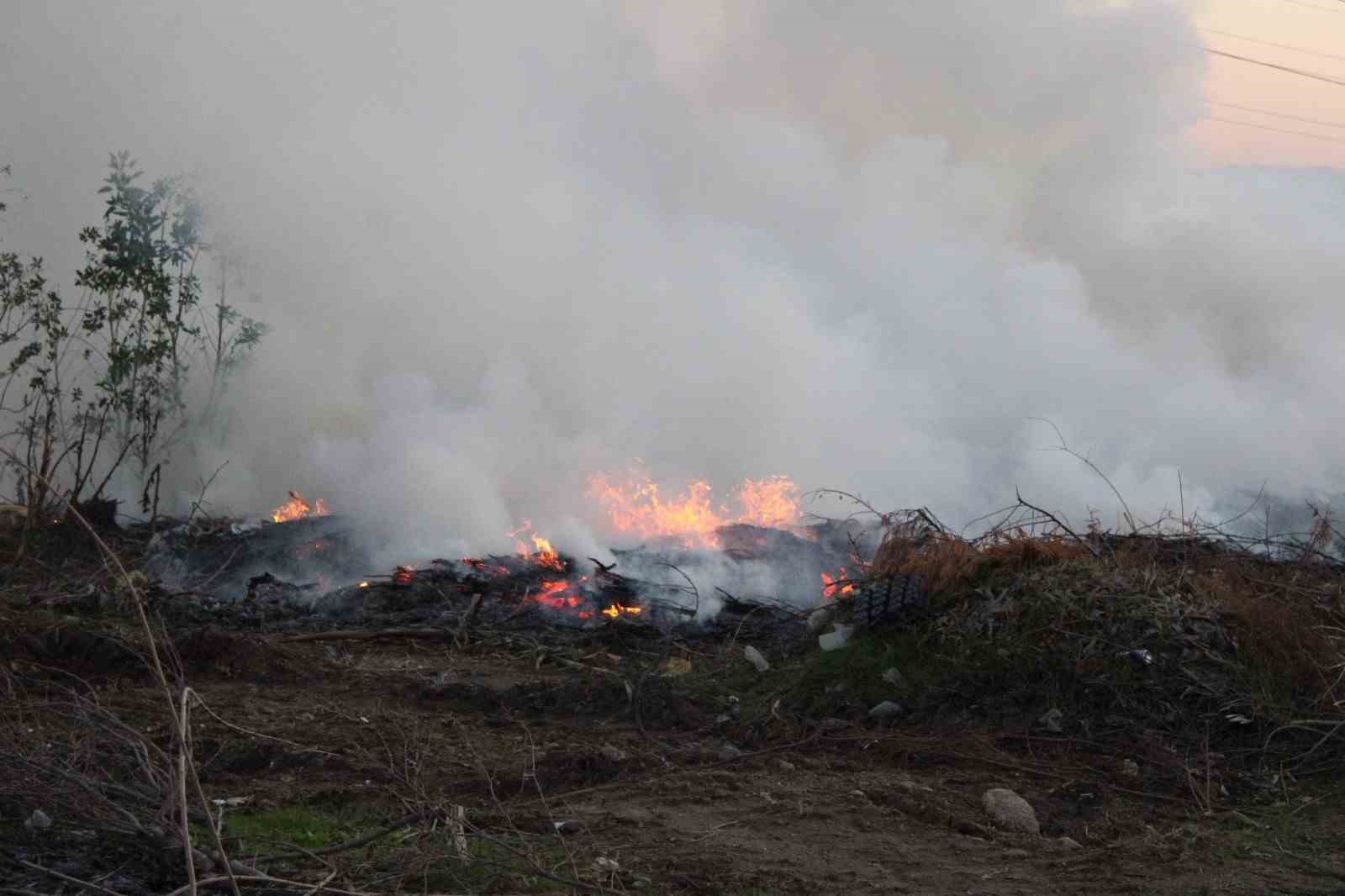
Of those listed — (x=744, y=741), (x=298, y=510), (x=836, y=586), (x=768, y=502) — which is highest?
(x=768, y=502)

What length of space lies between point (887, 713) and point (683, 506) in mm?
7153

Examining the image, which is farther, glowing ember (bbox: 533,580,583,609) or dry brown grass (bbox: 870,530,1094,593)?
glowing ember (bbox: 533,580,583,609)

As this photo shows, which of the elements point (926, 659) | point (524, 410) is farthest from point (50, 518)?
point (926, 659)

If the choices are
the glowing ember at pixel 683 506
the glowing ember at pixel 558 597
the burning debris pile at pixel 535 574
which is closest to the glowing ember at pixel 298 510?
the burning debris pile at pixel 535 574

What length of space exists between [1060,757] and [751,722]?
1673 mm

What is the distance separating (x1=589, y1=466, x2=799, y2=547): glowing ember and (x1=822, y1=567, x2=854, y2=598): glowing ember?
72.5 inches

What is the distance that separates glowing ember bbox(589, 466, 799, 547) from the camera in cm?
1302

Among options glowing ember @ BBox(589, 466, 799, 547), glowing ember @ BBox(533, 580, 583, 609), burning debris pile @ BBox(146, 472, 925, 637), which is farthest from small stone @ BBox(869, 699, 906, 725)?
glowing ember @ BBox(589, 466, 799, 547)

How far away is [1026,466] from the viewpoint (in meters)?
15.2

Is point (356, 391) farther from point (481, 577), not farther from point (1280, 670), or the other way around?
point (1280, 670)

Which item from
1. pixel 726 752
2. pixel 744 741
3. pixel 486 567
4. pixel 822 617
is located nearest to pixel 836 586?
pixel 822 617

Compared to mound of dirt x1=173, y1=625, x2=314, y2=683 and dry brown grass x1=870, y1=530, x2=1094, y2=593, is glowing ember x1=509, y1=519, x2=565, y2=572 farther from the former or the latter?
dry brown grass x1=870, y1=530, x2=1094, y2=593

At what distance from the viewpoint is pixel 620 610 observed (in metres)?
9.89

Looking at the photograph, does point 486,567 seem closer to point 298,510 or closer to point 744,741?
point 298,510
